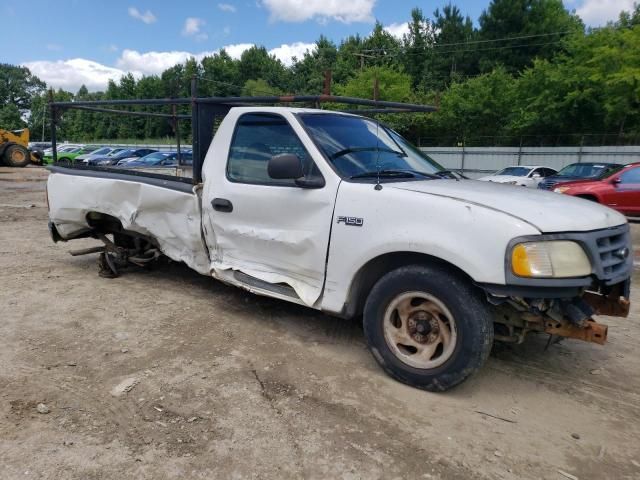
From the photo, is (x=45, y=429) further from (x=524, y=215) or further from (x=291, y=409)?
(x=524, y=215)

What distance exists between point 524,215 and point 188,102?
3317 mm

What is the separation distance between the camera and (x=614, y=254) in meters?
3.33

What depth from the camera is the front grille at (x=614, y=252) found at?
10.4ft

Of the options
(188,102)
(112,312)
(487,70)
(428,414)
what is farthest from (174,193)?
(487,70)

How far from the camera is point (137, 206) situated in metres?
5.32

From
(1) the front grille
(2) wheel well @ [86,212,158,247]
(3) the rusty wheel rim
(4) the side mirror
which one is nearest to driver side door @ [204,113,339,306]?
(4) the side mirror

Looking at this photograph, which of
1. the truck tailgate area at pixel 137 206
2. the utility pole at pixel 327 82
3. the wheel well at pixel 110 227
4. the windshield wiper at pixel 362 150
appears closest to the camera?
the utility pole at pixel 327 82

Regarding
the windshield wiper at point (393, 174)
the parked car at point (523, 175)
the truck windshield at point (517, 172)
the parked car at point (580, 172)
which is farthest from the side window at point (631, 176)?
the windshield wiper at point (393, 174)

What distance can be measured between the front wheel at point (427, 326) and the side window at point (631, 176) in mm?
11273

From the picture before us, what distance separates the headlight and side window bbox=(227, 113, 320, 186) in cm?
182

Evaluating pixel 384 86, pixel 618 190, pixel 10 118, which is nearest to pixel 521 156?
pixel 384 86

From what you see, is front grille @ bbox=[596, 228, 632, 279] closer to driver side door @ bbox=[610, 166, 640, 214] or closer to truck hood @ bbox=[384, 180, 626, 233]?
truck hood @ bbox=[384, 180, 626, 233]

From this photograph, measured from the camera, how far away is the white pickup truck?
9.98 ft

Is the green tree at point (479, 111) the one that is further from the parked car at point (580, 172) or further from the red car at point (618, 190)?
the red car at point (618, 190)
